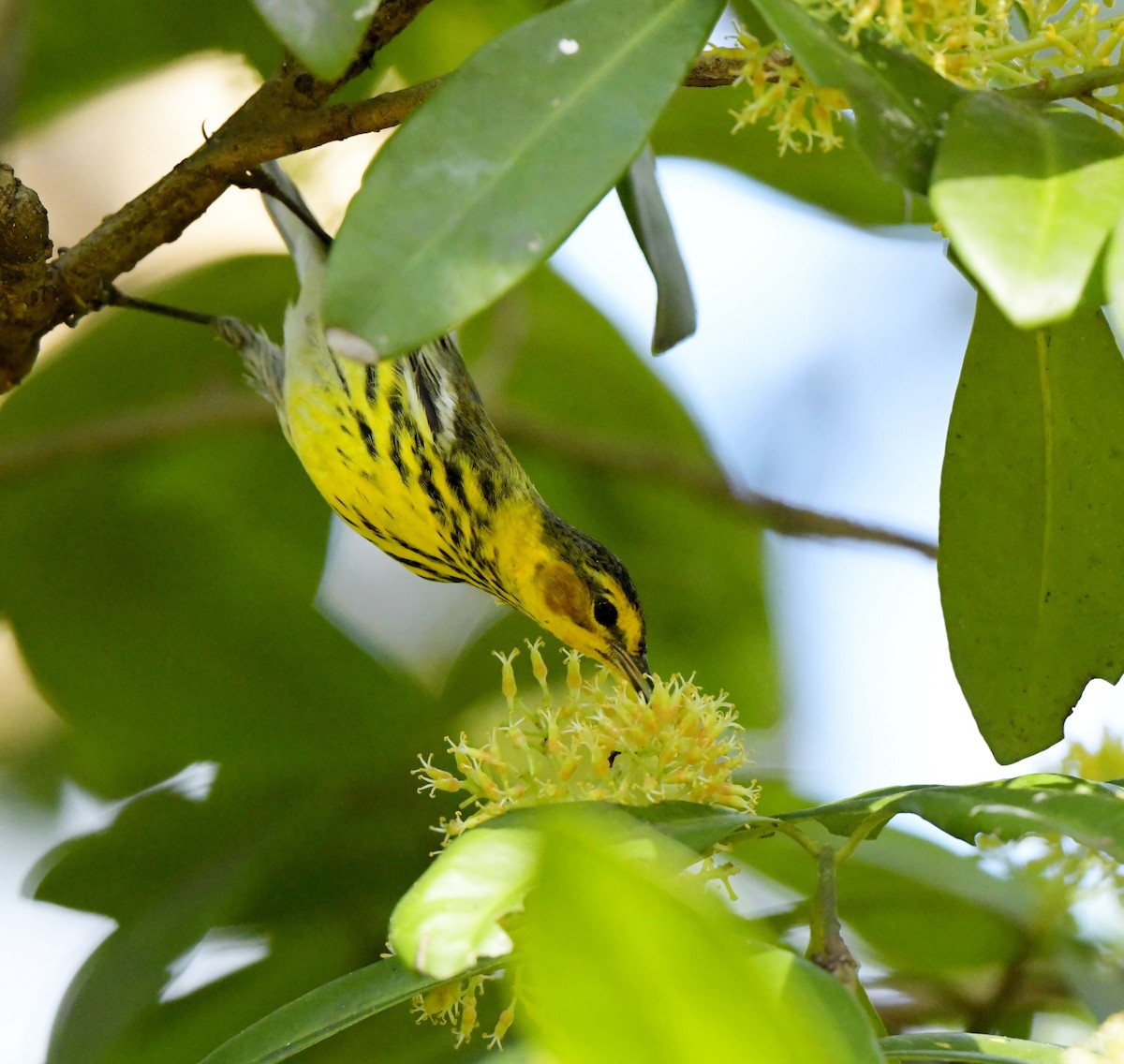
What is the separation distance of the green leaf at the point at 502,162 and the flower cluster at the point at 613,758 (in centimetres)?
61

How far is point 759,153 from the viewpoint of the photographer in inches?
118

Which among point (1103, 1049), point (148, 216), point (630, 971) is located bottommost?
point (1103, 1049)

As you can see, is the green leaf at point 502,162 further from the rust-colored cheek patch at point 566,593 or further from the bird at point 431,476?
the rust-colored cheek patch at point 566,593

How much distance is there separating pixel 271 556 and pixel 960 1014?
1520 millimetres

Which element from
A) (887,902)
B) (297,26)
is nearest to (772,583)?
(887,902)

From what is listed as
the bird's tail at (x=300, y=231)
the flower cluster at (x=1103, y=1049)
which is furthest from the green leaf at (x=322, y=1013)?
the bird's tail at (x=300, y=231)

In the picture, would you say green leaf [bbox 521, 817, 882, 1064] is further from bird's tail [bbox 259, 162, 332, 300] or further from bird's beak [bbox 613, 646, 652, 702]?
bird's tail [bbox 259, 162, 332, 300]

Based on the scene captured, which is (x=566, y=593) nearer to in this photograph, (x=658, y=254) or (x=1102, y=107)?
(x=658, y=254)

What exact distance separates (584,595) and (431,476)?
36 cm

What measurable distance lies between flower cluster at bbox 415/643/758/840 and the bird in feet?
2.61

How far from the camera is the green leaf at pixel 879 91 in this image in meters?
1.08

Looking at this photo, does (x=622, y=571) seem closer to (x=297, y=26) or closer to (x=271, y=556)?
(x=271, y=556)

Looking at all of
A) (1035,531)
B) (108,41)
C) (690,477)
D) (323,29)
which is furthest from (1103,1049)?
(108,41)

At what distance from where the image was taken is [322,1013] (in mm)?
1236
